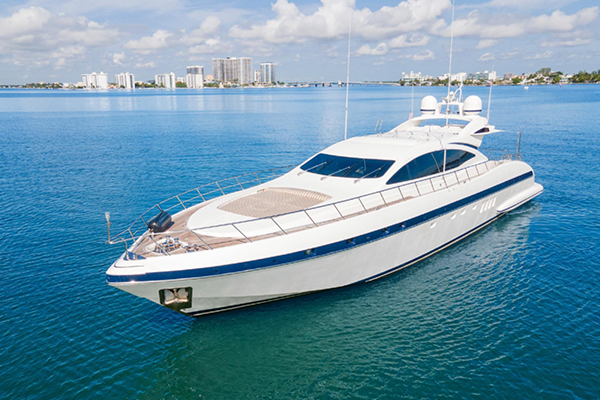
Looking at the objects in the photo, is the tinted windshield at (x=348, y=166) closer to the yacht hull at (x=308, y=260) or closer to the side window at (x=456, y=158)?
the yacht hull at (x=308, y=260)

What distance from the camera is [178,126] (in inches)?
2254

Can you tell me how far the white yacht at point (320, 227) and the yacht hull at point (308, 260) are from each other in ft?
0.09

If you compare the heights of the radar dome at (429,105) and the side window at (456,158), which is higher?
the radar dome at (429,105)

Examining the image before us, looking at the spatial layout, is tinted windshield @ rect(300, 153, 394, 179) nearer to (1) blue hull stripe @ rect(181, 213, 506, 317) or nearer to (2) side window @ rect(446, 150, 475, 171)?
(1) blue hull stripe @ rect(181, 213, 506, 317)

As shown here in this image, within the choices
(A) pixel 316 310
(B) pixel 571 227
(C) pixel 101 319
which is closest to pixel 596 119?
(B) pixel 571 227

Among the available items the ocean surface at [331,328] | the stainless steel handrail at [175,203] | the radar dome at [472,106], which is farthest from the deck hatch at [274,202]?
the radar dome at [472,106]

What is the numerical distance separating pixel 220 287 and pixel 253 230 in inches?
67.2

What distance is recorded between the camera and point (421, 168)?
15203mm

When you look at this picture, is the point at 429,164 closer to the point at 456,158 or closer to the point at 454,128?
the point at 456,158

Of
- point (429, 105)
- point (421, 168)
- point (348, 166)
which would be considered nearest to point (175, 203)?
point (348, 166)

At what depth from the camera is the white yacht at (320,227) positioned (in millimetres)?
10203

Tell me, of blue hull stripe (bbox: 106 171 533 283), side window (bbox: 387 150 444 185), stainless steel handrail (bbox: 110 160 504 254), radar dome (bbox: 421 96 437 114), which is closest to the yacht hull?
blue hull stripe (bbox: 106 171 533 283)

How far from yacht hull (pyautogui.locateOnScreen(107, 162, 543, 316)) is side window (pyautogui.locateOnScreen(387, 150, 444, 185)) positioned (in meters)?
1.01

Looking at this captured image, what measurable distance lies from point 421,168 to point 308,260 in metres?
6.42
